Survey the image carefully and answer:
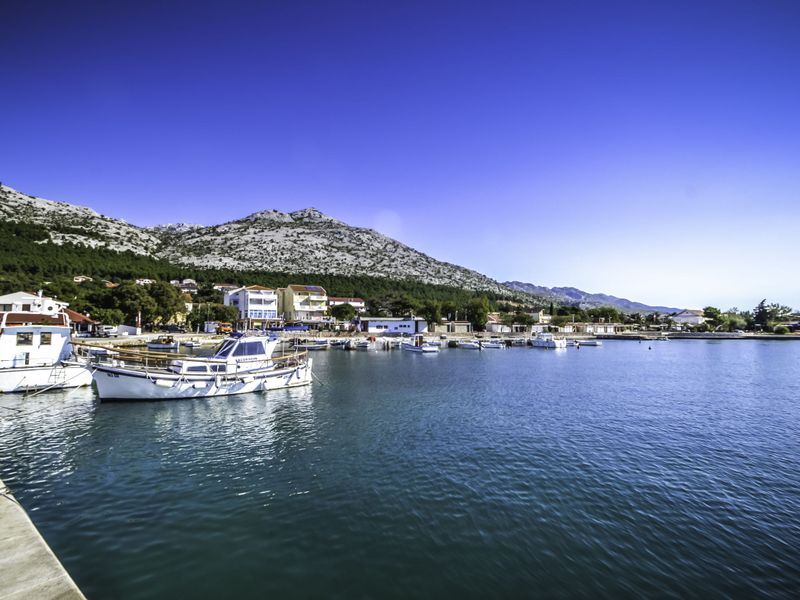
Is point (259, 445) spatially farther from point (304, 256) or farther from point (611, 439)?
point (304, 256)

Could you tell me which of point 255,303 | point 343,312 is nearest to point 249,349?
point 343,312

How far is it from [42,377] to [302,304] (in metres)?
89.4

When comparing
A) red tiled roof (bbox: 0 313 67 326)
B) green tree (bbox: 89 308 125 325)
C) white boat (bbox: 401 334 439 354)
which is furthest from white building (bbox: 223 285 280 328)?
red tiled roof (bbox: 0 313 67 326)

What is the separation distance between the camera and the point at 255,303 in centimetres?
10694

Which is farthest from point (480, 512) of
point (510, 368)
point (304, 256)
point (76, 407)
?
point (304, 256)

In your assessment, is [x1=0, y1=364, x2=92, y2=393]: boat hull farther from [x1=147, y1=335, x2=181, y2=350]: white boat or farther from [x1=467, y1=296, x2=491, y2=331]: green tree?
[x1=467, y1=296, x2=491, y2=331]: green tree

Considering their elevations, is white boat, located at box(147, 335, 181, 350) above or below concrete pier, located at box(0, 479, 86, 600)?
above

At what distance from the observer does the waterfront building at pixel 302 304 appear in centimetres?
11662

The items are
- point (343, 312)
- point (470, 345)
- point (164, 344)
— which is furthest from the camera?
point (343, 312)

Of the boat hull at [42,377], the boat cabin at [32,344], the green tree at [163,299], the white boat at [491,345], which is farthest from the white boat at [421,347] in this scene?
the boat cabin at [32,344]

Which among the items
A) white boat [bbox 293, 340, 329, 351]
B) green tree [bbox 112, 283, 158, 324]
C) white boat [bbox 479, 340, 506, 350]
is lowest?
white boat [bbox 479, 340, 506, 350]

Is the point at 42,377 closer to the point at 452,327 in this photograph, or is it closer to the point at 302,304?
the point at 302,304

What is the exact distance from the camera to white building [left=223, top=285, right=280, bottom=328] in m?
106

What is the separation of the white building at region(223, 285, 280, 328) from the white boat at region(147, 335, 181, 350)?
35115 mm
